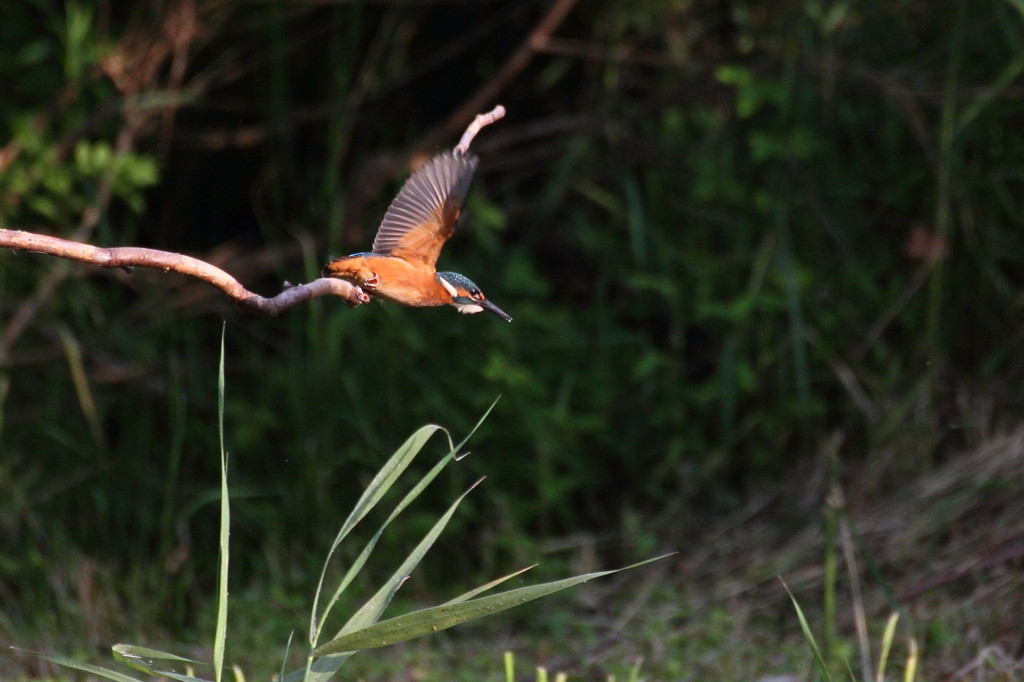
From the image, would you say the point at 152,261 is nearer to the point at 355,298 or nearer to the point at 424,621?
the point at 355,298

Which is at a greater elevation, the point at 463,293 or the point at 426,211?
the point at 426,211

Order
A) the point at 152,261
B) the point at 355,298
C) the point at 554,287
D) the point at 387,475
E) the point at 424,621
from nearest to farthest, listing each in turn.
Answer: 1. the point at 152,261
2. the point at 355,298
3. the point at 424,621
4. the point at 387,475
5. the point at 554,287

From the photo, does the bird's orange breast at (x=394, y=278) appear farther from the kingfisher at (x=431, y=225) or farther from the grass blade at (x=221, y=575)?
the grass blade at (x=221, y=575)

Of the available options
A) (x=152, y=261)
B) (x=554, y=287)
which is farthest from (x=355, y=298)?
(x=554, y=287)

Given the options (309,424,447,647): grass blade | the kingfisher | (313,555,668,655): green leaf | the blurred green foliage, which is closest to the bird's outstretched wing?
the kingfisher

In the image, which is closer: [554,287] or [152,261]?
[152,261]

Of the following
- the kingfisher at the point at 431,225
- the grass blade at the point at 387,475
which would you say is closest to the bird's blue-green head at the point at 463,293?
the kingfisher at the point at 431,225

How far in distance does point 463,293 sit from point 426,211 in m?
0.13

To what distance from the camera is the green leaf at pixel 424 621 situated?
53.4 inches

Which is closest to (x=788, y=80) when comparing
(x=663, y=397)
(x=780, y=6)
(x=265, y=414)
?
(x=780, y=6)

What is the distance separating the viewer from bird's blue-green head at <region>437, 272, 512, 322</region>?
152 cm

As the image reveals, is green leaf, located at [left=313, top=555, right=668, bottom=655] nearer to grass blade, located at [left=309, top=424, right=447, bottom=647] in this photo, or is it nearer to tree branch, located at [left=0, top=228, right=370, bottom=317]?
grass blade, located at [left=309, top=424, right=447, bottom=647]

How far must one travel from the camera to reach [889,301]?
12.0 feet

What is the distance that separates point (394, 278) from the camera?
140 cm
